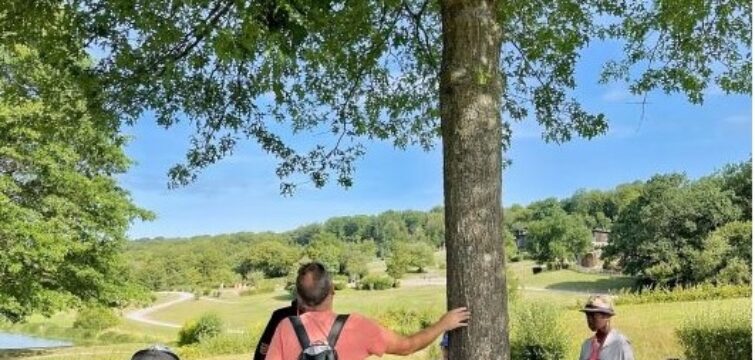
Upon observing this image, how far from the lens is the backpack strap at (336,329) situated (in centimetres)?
388

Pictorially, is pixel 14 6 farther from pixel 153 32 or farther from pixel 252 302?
pixel 252 302

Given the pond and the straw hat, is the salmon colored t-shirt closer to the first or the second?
the straw hat

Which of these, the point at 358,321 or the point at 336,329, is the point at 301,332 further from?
the point at 358,321

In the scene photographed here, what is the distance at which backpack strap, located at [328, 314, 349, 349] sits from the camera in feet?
12.7

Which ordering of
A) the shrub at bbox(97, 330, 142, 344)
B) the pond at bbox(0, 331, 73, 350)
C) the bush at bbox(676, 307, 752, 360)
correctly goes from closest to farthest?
the bush at bbox(676, 307, 752, 360) → the pond at bbox(0, 331, 73, 350) → the shrub at bbox(97, 330, 142, 344)

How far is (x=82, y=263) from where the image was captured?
26.7 m

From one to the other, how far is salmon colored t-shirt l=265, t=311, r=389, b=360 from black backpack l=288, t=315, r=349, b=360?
17mm

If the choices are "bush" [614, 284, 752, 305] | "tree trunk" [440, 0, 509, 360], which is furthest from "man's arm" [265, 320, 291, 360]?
"bush" [614, 284, 752, 305]

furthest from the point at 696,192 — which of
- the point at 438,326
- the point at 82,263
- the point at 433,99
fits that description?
the point at 438,326

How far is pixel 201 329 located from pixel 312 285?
3199cm

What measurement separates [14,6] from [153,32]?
4.59 ft

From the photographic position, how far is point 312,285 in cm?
390

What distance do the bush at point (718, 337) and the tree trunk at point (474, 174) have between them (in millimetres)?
12387

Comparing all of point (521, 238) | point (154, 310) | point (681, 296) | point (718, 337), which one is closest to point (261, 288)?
point (154, 310)
